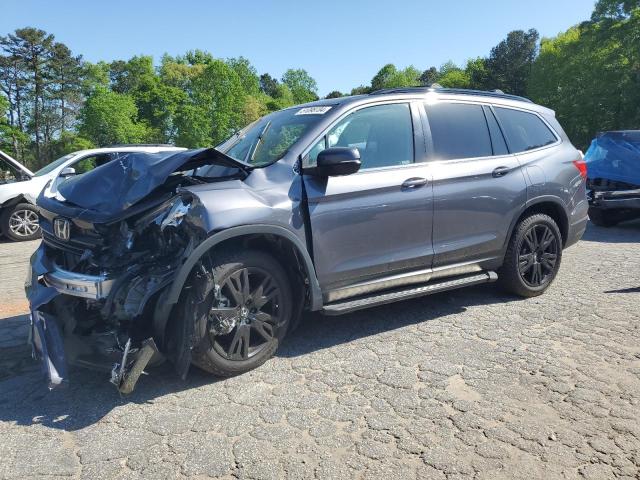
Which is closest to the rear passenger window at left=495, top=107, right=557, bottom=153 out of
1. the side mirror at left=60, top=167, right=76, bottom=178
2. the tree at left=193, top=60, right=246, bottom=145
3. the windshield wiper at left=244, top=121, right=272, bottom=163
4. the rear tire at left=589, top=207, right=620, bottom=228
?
the windshield wiper at left=244, top=121, right=272, bottom=163

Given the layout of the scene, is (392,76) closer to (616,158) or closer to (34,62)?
(34,62)

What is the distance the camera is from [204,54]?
91875mm

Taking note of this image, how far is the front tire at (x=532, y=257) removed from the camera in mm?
5059

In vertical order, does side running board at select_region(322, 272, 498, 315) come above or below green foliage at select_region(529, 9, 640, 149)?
below

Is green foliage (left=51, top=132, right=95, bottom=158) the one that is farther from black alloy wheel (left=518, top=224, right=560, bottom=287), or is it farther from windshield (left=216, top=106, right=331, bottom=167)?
black alloy wheel (left=518, top=224, right=560, bottom=287)

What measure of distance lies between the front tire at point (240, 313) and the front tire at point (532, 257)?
2.39m

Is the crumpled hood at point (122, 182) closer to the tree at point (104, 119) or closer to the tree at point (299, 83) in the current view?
the tree at point (104, 119)

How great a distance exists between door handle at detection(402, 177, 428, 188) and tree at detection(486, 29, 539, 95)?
60174 millimetres

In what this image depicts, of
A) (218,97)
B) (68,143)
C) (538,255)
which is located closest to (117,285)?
(538,255)

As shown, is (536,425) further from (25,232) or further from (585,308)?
(25,232)

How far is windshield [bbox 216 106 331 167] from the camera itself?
4090mm

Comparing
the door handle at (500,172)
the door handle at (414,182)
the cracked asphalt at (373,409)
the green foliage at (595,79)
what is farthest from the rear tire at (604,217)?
the green foliage at (595,79)

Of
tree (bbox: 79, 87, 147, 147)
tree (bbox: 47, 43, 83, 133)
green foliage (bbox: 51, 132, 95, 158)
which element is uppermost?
tree (bbox: 47, 43, 83, 133)

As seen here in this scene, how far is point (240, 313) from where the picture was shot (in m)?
3.57
